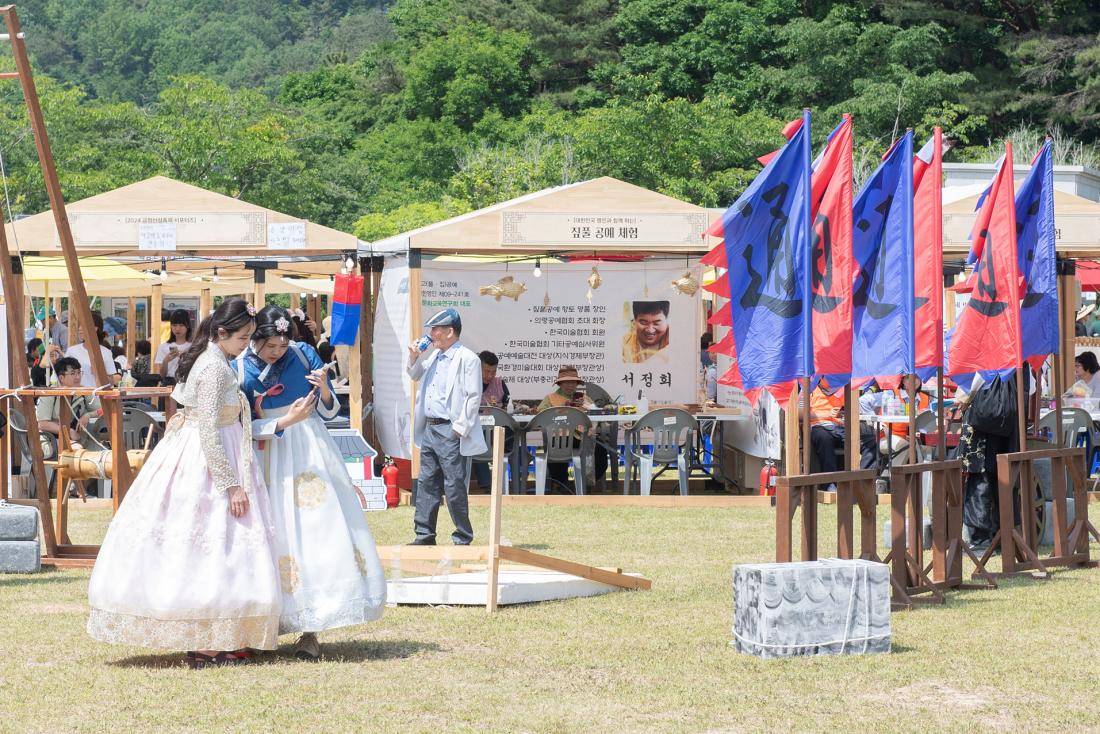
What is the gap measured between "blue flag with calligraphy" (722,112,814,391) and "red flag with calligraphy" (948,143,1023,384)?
1.81 meters

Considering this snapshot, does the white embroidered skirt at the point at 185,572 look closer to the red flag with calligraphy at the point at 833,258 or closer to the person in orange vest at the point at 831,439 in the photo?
the red flag with calligraphy at the point at 833,258

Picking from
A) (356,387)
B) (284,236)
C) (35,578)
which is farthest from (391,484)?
(35,578)

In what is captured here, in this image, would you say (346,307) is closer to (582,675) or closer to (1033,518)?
(1033,518)

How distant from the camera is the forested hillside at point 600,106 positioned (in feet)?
136

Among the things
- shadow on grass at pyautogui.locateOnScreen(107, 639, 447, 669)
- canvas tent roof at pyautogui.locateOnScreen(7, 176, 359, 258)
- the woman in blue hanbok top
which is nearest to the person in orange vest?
canvas tent roof at pyautogui.locateOnScreen(7, 176, 359, 258)

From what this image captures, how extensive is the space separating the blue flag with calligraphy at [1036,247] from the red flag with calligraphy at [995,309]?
26cm

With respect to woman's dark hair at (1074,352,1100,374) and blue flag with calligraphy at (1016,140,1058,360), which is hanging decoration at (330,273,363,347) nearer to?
blue flag with calligraphy at (1016,140,1058,360)

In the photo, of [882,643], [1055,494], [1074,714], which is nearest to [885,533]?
[1055,494]

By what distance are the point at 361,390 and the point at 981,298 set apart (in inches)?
257

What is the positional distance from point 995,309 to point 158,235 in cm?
724

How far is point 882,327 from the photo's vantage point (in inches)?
331

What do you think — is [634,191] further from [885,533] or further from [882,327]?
[882,327]

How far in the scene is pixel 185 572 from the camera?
6.20 m

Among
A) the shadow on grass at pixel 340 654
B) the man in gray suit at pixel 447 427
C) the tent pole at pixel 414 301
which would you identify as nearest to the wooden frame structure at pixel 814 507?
the shadow on grass at pixel 340 654
